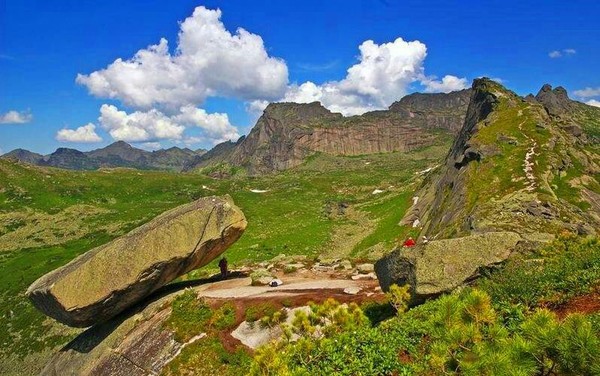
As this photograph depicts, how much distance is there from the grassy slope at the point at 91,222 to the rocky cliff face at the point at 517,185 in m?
15.9

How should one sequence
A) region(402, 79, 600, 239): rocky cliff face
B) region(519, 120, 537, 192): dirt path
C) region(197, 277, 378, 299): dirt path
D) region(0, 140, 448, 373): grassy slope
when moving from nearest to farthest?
region(197, 277, 378, 299): dirt path < region(402, 79, 600, 239): rocky cliff face < region(519, 120, 537, 192): dirt path < region(0, 140, 448, 373): grassy slope

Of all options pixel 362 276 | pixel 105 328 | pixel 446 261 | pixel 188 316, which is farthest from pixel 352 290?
pixel 105 328

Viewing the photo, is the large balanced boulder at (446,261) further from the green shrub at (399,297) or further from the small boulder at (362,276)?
the small boulder at (362,276)

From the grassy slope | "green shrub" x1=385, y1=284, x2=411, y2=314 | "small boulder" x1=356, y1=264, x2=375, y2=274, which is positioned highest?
"green shrub" x1=385, y1=284, x2=411, y2=314

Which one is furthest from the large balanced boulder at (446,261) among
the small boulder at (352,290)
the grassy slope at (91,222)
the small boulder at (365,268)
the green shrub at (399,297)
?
the grassy slope at (91,222)

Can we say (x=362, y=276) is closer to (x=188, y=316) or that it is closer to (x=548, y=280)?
(x=188, y=316)

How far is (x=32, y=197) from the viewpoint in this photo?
141750 millimetres

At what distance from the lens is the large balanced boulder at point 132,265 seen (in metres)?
28.0

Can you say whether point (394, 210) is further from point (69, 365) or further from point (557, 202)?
point (69, 365)

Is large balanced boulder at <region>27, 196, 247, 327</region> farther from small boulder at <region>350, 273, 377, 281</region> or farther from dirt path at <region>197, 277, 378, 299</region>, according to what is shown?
small boulder at <region>350, 273, 377, 281</region>

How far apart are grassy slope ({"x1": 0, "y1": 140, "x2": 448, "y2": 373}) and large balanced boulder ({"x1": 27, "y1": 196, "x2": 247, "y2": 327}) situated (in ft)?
54.1

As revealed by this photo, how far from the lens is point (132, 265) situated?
29.0 m

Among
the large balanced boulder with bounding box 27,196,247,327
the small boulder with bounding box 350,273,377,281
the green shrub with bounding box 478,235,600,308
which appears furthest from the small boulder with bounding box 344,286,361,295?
the green shrub with bounding box 478,235,600,308

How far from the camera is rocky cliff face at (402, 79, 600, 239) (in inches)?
1652
